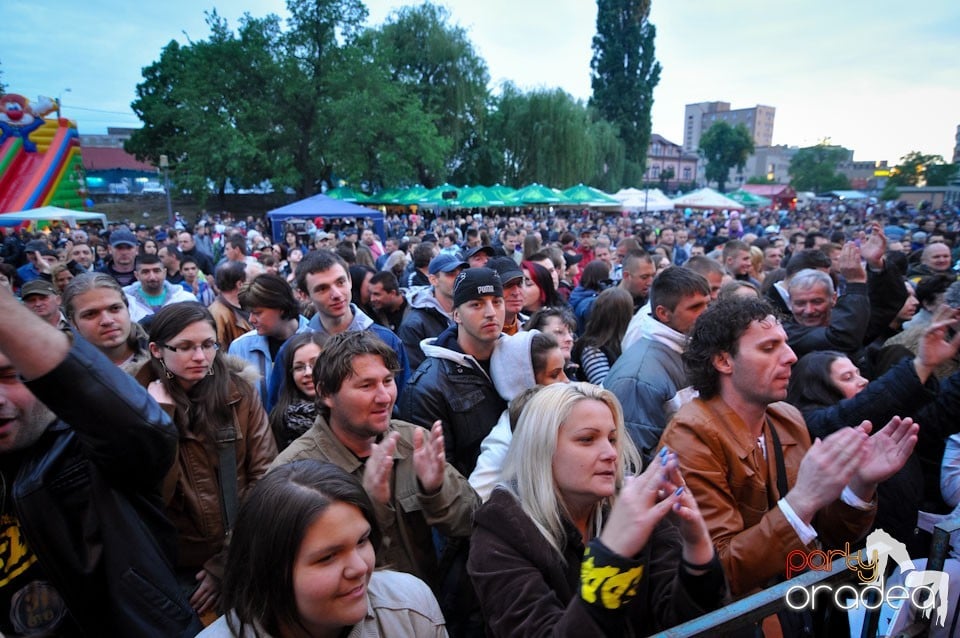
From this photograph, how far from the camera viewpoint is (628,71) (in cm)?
5697

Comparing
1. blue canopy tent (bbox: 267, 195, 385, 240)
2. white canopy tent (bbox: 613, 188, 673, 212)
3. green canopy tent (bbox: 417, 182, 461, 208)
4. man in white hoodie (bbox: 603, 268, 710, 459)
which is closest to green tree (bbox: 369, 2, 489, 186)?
green canopy tent (bbox: 417, 182, 461, 208)

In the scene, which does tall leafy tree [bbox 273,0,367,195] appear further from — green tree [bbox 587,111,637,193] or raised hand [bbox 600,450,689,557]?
raised hand [bbox 600,450,689,557]

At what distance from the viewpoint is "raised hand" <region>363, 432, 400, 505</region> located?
80.0 inches

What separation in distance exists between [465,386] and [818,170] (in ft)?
353

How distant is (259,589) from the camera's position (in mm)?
1412

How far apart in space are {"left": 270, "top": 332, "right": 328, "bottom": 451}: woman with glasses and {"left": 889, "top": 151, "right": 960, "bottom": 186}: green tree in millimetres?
92386

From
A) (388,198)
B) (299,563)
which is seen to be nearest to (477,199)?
(388,198)

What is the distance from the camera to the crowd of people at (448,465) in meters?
1.46

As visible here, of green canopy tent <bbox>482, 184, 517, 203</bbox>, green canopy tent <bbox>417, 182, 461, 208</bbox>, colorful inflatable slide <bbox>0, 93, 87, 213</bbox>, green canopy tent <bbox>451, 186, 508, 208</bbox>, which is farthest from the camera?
green canopy tent <bbox>482, 184, 517, 203</bbox>

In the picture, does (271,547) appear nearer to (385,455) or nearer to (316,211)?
(385,455)

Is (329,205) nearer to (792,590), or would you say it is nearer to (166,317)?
(166,317)

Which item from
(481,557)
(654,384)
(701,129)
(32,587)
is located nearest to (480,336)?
(654,384)

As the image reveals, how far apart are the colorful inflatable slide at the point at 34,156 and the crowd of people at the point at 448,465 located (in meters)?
27.0

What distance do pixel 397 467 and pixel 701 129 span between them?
177 meters
